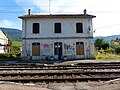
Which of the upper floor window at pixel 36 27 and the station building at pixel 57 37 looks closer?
the station building at pixel 57 37

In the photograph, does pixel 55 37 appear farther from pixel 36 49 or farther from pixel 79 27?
pixel 79 27

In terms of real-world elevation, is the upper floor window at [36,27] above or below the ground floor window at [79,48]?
above

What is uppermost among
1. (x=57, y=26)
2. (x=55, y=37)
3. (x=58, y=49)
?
(x=57, y=26)

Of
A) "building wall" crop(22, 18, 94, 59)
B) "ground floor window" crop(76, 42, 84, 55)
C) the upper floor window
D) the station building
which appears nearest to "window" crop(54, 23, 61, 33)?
the station building

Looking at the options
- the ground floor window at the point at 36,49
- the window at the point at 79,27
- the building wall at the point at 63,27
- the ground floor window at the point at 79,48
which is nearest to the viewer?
the ground floor window at the point at 36,49

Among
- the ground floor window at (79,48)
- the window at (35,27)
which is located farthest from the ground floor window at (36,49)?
the ground floor window at (79,48)

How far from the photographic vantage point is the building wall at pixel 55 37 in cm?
3288

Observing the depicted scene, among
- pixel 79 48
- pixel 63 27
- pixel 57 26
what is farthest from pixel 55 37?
pixel 79 48

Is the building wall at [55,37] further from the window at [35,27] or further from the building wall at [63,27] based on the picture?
the window at [35,27]

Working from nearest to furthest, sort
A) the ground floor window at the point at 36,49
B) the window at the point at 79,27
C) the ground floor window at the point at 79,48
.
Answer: the ground floor window at the point at 36,49 < the ground floor window at the point at 79,48 < the window at the point at 79,27

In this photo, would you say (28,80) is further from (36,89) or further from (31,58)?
(31,58)

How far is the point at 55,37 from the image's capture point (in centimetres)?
3312

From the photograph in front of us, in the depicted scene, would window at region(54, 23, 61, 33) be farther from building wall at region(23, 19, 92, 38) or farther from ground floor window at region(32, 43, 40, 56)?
ground floor window at region(32, 43, 40, 56)

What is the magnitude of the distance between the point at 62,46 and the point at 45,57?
9.31 feet
